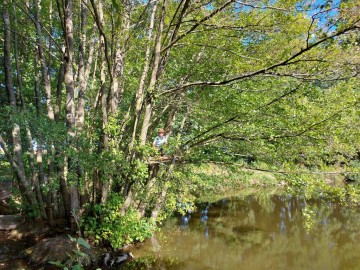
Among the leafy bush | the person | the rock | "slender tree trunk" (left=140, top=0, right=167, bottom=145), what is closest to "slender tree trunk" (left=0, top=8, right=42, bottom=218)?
the rock

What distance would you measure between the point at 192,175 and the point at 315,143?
146 inches

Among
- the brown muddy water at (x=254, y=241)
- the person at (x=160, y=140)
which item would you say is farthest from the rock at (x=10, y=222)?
the person at (x=160, y=140)

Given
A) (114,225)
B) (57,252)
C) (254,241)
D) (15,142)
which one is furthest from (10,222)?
(254,241)

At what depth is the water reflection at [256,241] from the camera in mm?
9062

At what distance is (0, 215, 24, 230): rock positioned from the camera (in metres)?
9.89

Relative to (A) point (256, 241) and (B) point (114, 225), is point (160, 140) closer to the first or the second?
(B) point (114, 225)

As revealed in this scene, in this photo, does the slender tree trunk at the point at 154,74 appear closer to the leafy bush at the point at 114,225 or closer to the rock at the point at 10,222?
the leafy bush at the point at 114,225

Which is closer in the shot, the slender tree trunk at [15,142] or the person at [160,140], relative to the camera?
the slender tree trunk at [15,142]

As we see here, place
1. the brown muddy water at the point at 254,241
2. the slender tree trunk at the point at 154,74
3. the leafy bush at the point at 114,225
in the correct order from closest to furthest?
the slender tree trunk at the point at 154,74
the leafy bush at the point at 114,225
the brown muddy water at the point at 254,241

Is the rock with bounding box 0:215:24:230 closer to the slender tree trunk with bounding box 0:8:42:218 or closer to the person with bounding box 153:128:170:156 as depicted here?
the slender tree trunk with bounding box 0:8:42:218

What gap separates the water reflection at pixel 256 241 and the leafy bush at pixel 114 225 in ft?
3.23

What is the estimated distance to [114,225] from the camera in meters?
7.87

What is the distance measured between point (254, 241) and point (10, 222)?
28.0ft

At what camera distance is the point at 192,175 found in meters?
9.49
